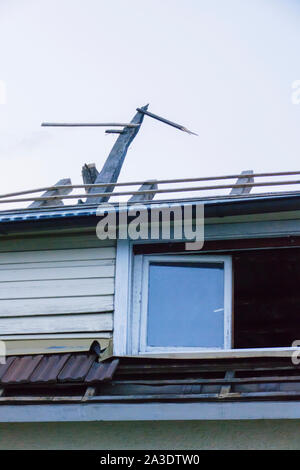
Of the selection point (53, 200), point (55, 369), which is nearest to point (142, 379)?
point (55, 369)

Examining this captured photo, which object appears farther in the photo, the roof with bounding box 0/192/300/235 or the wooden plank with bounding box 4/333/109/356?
the roof with bounding box 0/192/300/235

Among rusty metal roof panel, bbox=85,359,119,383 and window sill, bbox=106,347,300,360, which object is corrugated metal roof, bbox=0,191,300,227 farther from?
rusty metal roof panel, bbox=85,359,119,383

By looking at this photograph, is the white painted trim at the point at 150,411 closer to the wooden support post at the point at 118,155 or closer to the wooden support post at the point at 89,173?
the wooden support post at the point at 118,155

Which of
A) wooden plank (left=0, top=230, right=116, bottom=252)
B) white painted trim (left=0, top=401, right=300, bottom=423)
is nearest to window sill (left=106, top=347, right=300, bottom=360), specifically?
white painted trim (left=0, top=401, right=300, bottom=423)

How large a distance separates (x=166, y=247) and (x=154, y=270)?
28 cm

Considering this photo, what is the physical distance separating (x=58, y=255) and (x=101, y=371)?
1726mm

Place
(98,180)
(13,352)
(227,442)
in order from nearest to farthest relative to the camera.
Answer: (227,442) → (13,352) → (98,180)

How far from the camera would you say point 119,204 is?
8.58 meters

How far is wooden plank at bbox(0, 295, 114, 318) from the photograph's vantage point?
8.13 meters

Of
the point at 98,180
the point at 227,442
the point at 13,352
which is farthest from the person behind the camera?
the point at 98,180
